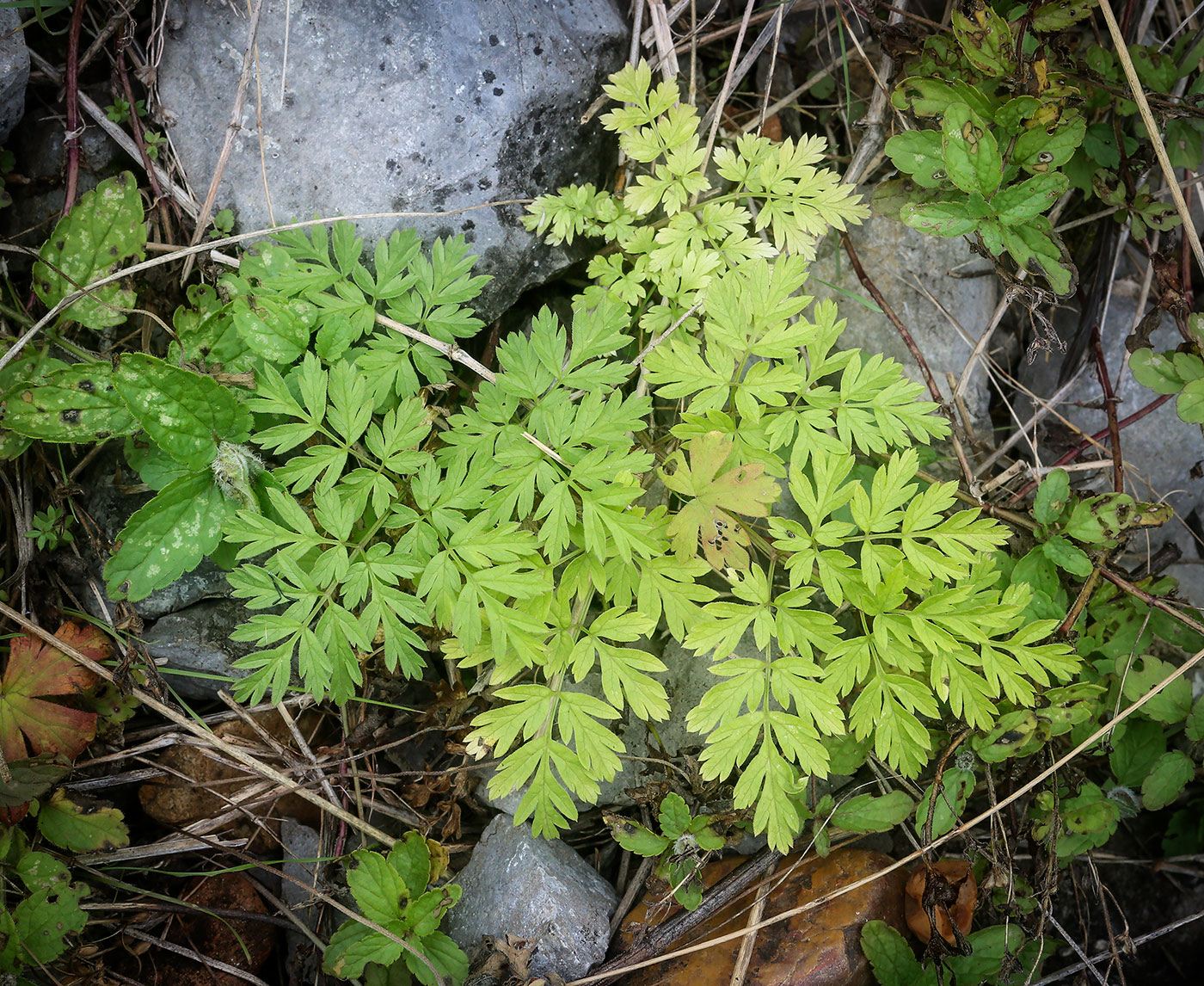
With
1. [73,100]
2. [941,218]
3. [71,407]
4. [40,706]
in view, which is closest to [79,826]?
[40,706]

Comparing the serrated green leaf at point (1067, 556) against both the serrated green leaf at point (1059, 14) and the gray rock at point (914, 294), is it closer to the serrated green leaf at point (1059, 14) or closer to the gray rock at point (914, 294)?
the gray rock at point (914, 294)

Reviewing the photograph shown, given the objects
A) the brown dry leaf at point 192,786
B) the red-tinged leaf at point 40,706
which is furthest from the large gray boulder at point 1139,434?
the red-tinged leaf at point 40,706

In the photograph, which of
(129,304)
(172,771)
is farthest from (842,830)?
(129,304)

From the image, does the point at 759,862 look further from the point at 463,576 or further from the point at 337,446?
the point at 337,446

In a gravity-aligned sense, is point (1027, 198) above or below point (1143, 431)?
above

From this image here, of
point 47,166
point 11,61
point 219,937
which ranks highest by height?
point 11,61

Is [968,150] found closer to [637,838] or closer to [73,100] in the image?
[637,838]

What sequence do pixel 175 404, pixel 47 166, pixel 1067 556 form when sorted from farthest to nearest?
pixel 47 166 → pixel 1067 556 → pixel 175 404
